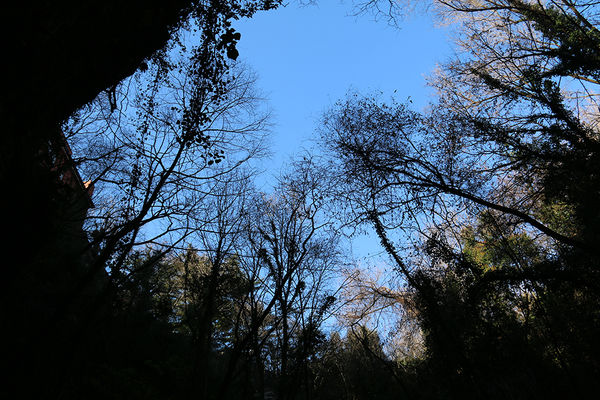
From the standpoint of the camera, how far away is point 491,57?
9938mm

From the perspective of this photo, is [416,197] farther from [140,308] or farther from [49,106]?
[140,308]

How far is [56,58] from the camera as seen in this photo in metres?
2.20

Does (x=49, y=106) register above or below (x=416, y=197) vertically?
below

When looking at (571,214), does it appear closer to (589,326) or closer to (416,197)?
(589,326)

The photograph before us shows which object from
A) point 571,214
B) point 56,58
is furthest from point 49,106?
point 571,214

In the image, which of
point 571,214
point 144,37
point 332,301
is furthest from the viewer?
point 332,301

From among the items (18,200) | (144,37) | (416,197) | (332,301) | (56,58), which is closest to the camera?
(18,200)

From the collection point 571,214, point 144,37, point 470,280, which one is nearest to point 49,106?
point 144,37

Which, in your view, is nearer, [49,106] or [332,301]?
[49,106]

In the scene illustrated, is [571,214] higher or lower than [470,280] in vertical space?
higher

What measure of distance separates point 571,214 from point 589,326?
3503 millimetres

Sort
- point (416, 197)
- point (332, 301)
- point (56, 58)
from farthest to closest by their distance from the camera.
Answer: point (332, 301) < point (416, 197) < point (56, 58)

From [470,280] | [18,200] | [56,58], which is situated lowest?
[18,200]

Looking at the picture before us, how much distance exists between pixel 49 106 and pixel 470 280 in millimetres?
9565
